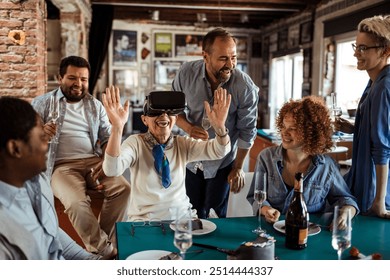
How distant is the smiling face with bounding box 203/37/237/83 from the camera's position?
209cm

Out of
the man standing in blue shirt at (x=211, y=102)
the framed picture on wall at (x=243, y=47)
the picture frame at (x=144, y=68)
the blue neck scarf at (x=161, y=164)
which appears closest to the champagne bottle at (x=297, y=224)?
the blue neck scarf at (x=161, y=164)

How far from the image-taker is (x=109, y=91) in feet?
4.94

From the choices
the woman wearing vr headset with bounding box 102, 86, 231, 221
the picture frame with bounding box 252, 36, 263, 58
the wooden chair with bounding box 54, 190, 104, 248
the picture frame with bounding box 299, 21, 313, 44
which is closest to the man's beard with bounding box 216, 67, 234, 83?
the woman wearing vr headset with bounding box 102, 86, 231, 221

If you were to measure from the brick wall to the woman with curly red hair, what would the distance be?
7.94 feet

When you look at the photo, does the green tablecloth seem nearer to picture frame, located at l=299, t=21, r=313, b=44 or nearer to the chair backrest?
the chair backrest

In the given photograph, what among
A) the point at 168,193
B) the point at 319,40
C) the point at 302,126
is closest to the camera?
the point at 302,126

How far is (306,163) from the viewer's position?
175 centimetres

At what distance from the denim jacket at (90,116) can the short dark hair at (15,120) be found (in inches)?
57.5

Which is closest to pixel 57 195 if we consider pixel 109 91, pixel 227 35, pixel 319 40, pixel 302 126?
pixel 109 91

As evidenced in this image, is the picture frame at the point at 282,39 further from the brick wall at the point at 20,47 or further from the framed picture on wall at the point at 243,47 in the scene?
the brick wall at the point at 20,47

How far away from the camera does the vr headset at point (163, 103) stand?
1.76 m

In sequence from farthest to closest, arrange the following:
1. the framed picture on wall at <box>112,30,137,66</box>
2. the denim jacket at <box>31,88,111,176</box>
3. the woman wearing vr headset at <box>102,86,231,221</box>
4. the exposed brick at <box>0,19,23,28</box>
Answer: the framed picture on wall at <box>112,30,137,66</box>, the exposed brick at <box>0,19,23,28</box>, the denim jacket at <box>31,88,111,176</box>, the woman wearing vr headset at <box>102,86,231,221</box>

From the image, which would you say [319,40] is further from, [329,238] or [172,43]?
[329,238]
